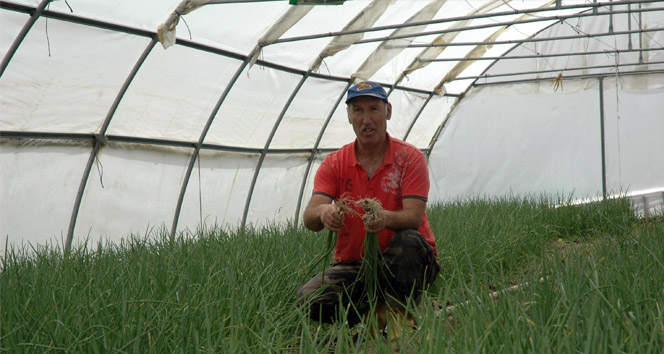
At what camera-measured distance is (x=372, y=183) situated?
263 cm

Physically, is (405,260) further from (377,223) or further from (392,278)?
(377,223)

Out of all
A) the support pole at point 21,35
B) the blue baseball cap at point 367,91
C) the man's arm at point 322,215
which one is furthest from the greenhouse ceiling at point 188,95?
the man's arm at point 322,215

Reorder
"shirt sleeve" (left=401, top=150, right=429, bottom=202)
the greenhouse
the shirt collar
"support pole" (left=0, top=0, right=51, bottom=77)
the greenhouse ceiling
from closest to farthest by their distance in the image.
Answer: the greenhouse → "shirt sleeve" (left=401, top=150, right=429, bottom=202) → the shirt collar → "support pole" (left=0, top=0, right=51, bottom=77) → the greenhouse ceiling

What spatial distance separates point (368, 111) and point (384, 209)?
443 millimetres

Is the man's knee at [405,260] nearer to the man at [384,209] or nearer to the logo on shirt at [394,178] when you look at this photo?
the man at [384,209]

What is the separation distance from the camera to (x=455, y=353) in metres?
1.42

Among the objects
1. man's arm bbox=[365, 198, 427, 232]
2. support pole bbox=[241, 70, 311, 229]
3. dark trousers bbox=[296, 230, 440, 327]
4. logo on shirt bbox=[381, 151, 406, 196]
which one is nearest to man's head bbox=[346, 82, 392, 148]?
logo on shirt bbox=[381, 151, 406, 196]

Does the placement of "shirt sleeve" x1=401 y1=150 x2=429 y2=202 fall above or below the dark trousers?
above

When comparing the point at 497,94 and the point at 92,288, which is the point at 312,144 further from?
the point at 92,288

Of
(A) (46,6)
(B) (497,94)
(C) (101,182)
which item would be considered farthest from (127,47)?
(B) (497,94)

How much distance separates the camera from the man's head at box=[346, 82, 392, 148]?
8.50 feet

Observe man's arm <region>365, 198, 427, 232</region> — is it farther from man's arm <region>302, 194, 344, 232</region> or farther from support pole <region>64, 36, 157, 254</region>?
support pole <region>64, 36, 157, 254</region>

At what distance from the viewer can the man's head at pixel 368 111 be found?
102 inches

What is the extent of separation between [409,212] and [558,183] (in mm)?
7972
